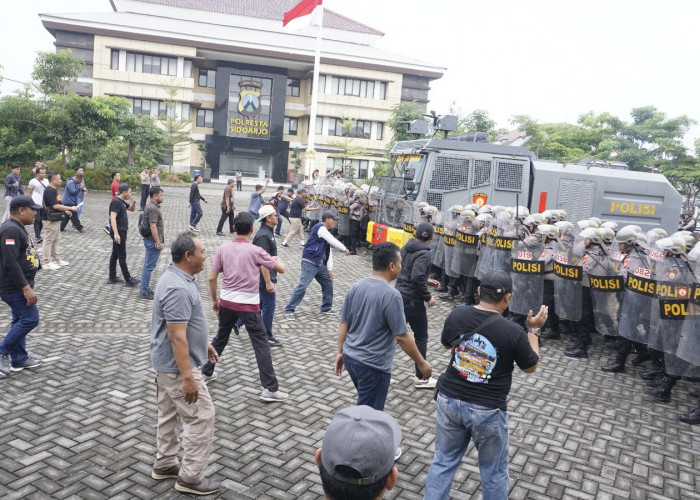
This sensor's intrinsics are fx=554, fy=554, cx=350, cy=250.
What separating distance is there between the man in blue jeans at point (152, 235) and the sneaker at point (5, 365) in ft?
11.1

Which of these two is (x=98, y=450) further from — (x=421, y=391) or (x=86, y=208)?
(x=86, y=208)

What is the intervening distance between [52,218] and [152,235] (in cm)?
289

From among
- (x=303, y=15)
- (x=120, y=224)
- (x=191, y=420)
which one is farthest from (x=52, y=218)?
(x=303, y=15)

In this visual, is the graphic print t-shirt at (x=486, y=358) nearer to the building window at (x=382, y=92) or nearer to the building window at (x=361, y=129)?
the building window at (x=361, y=129)

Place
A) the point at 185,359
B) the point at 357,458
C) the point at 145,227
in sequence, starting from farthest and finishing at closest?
Answer: 1. the point at 145,227
2. the point at 185,359
3. the point at 357,458

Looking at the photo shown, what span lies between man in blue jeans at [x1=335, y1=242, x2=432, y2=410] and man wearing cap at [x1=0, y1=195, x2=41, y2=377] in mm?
3630

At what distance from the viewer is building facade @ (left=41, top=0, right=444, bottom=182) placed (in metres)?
46.8

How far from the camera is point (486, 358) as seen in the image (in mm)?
3434

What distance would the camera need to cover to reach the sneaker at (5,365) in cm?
585

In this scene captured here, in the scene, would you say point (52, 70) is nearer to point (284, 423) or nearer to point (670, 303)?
point (284, 423)

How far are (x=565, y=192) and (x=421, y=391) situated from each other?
29.3ft

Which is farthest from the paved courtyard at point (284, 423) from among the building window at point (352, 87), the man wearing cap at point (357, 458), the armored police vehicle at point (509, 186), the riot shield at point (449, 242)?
the building window at point (352, 87)

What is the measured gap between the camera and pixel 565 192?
43.9ft

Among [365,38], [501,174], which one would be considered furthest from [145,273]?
[365,38]
